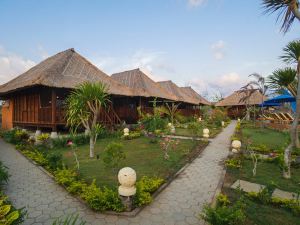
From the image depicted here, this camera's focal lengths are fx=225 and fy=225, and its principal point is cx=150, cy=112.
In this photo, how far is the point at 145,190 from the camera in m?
5.38

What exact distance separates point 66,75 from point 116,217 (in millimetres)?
10752

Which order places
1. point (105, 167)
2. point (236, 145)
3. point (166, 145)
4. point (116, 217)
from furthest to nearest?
point (166, 145)
point (236, 145)
point (105, 167)
point (116, 217)

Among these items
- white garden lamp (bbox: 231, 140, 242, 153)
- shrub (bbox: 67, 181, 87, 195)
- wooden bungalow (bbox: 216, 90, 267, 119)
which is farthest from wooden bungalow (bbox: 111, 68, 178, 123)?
wooden bungalow (bbox: 216, 90, 267, 119)

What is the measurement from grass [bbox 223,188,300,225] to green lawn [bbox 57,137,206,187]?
8.39 ft

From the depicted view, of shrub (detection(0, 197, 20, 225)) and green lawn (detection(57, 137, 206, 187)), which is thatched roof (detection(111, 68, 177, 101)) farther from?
shrub (detection(0, 197, 20, 225))

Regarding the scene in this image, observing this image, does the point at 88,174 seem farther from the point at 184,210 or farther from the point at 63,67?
the point at 63,67

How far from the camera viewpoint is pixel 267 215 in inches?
173

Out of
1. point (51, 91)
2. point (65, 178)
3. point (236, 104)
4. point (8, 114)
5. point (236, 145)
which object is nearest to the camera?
point (65, 178)

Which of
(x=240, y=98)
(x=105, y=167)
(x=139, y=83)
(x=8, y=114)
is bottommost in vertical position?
(x=105, y=167)

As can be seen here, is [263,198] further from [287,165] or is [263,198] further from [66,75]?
[66,75]

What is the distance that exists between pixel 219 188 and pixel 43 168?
573 centimetres

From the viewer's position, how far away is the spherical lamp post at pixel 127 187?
4516 millimetres

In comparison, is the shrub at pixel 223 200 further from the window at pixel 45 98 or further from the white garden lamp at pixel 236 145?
the window at pixel 45 98

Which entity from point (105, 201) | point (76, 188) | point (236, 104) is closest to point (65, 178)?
point (76, 188)
